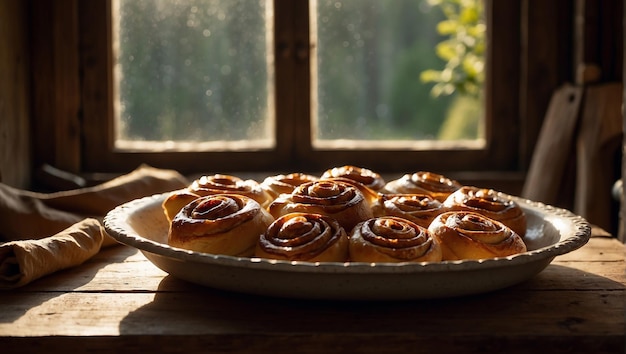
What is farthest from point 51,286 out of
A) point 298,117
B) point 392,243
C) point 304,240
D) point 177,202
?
point 298,117

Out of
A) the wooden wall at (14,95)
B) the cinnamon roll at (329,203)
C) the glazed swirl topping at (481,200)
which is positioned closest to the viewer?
the cinnamon roll at (329,203)

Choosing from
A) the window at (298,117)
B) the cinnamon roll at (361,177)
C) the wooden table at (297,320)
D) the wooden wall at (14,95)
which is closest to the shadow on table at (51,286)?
the wooden table at (297,320)

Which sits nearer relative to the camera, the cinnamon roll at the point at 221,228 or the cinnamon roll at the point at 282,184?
the cinnamon roll at the point at 221,228

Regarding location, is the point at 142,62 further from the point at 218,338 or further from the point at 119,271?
the point at 218,338

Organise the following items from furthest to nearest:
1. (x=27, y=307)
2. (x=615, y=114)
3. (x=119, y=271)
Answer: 1. (x=615, y=114)
2. (x=119, y=271)
3. (x=27, y=307)

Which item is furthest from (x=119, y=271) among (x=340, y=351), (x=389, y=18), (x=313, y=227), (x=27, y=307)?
(x=389, y=18)

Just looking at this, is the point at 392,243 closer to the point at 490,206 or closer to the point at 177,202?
the point at 490,206

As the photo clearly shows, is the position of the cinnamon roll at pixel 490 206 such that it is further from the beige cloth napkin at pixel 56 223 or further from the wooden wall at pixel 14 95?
the wooden wall at pixel 14 95
